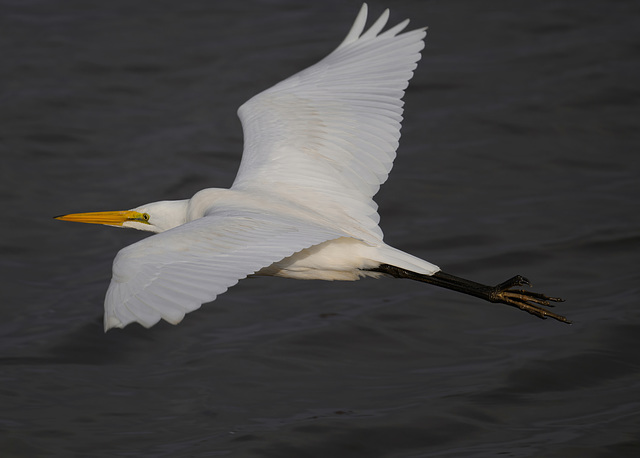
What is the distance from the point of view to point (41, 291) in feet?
28.2

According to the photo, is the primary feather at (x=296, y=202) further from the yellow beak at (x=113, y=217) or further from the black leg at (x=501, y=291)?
the black leg at (x=501, y=291)

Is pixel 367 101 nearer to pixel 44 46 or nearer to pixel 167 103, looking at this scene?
pixel 167 103

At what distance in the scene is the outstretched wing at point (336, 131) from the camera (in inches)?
269

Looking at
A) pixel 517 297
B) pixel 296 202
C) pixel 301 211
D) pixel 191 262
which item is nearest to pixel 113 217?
pixel 296 202

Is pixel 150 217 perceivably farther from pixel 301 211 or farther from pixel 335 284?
pixel 335 284

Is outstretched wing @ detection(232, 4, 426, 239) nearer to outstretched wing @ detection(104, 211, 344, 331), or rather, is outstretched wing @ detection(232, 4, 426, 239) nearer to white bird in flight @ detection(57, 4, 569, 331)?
white bird in flight @ detection(57, 4, 569, 331)

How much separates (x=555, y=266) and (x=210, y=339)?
124 inches

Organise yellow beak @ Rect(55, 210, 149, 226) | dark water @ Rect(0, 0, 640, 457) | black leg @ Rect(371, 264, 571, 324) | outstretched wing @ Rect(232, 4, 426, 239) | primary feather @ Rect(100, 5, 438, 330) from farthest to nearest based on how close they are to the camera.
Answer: yellow beak @ Rect(55, 210, 149, 226) < dark water @ Rect(0, 0, 640, 457) < outstretched wing @ Rect(232, 4, 426, 239) < black leg @ Rect(371, 264, 571, 324) < primary feather @ Rect(100, 5, 438, 330)

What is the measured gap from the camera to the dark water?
275 inches

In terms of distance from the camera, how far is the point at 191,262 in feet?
16.6

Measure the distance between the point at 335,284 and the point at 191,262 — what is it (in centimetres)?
368

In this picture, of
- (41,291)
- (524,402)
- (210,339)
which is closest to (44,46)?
(41,291)

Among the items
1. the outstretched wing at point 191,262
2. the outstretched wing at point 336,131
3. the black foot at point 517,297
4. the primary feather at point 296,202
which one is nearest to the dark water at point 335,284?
the black foot at point 517,297

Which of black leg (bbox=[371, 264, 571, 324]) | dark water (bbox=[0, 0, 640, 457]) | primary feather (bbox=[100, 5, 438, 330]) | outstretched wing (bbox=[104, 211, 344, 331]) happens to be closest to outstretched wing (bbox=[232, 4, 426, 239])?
primary feather (bbox=[100, 5, 438, 330])
